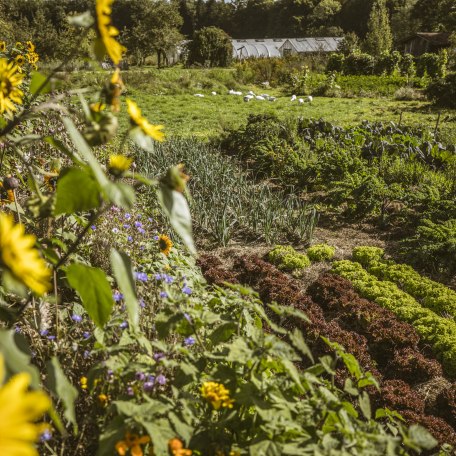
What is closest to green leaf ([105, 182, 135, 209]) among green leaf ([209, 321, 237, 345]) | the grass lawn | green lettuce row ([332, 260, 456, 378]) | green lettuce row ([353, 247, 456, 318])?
green leaf ([209, 321, 237, 345])

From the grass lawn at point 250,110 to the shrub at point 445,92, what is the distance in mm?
384

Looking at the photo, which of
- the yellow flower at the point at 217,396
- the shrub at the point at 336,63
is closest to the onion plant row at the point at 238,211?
the yellow flower at the point at 217,396

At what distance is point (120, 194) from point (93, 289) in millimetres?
410

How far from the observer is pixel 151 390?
60.3 inches

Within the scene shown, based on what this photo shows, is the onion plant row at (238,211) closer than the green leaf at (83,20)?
No

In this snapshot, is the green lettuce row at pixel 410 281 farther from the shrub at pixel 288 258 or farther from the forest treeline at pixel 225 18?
the forest treeline at pixel 225 18

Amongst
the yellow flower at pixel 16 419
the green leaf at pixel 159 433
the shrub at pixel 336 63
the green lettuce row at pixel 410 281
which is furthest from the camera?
the shrub at pixel 336 63

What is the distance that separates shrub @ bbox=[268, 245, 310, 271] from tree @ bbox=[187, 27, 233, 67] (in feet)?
90.5

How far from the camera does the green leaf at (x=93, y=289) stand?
1196mm

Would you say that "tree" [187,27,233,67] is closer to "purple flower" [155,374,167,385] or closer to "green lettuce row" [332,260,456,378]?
"green lettuce row" [332,260,456,378]

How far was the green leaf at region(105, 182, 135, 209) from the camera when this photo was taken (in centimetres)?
87

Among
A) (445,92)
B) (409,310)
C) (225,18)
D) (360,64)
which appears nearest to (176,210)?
(409,310)

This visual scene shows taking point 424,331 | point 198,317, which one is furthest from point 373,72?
point 198,317

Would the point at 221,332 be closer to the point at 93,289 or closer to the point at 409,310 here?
the point at 93,289
